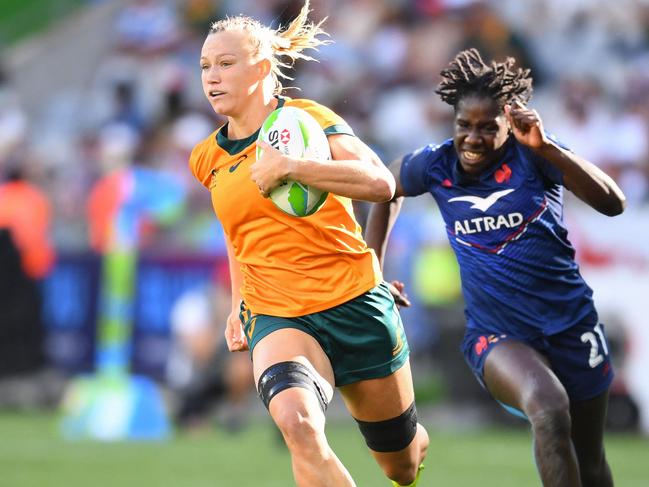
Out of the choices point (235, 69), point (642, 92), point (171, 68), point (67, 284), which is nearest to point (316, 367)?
point (235, 69)

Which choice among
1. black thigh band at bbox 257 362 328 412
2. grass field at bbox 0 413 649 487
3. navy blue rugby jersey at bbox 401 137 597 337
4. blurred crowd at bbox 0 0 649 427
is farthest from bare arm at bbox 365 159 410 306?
blurred crowd at bbox 0 0 649 427

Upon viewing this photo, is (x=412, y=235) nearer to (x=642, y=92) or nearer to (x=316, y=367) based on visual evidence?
(x=642, y=92)

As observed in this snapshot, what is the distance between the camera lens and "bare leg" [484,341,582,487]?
560 centimetres

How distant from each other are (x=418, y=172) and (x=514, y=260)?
66cm

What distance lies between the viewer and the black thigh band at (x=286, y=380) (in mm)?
5242

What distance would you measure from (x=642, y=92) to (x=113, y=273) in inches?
246

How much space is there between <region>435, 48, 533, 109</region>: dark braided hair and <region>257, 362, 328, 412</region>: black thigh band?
162cm

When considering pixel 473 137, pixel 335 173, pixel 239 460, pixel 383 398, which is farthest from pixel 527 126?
pixel 239 460

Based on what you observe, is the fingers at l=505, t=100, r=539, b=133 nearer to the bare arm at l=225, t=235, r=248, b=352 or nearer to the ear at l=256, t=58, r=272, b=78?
the ear at l=256, t=58, r=272, b=78

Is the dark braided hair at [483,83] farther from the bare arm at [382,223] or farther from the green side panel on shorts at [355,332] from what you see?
the green side panel on shorts at [355,332]

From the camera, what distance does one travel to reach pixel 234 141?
575cm

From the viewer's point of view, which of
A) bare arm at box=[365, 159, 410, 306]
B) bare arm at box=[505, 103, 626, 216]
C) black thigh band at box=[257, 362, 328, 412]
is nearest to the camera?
black thigh band at box=[257, 362, 328, 412]

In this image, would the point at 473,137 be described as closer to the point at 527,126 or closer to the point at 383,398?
the point at 527,126

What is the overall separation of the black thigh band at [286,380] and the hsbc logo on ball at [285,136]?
3.01 feet
